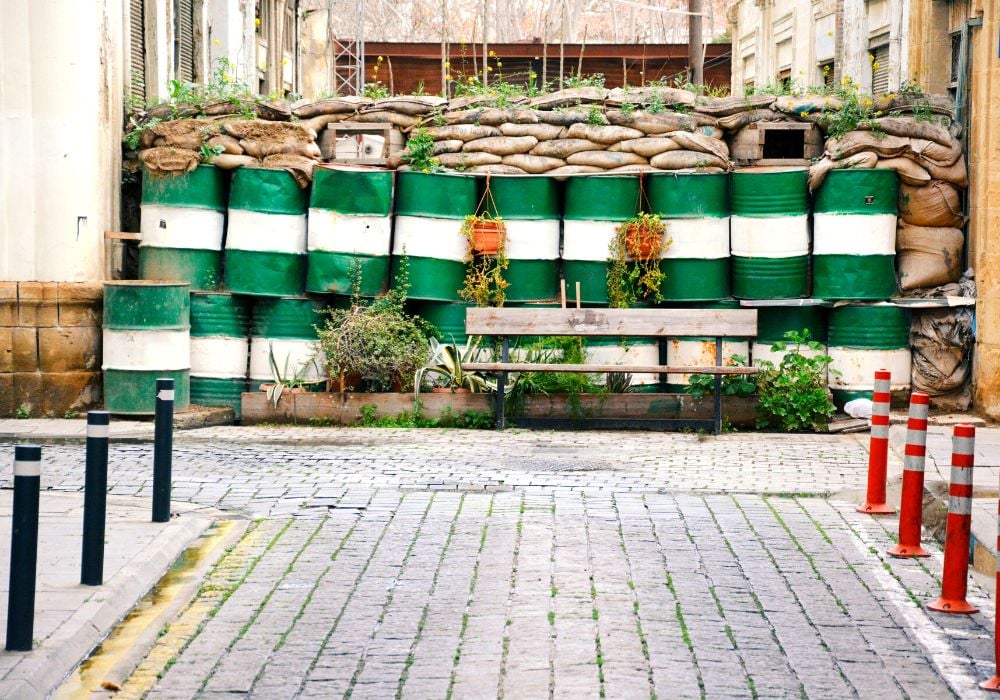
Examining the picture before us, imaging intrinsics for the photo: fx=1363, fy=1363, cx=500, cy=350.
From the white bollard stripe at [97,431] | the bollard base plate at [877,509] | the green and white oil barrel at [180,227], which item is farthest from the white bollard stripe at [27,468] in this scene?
the green and white oil barrel at [180,227]

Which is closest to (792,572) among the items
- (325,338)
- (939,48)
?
(325,338)

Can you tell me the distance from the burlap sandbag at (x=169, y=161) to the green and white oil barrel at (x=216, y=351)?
115cm

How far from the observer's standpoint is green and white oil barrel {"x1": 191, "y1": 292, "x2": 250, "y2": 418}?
1234 cm

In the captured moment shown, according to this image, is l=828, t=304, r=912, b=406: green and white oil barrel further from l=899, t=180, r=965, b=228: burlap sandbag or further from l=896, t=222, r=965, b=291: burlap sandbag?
l=899, t=180, r=965, b=228: burlap sandbag

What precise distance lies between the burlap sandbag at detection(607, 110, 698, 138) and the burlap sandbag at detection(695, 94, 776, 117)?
31 centimetres

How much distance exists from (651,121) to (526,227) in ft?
5.19

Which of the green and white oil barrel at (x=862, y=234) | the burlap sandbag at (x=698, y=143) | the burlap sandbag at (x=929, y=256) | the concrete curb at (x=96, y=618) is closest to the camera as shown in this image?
the concrete curb at (x=96, y=618)

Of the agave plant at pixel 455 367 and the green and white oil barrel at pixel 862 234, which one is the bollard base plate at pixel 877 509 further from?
the agave plant at pixel 455 367

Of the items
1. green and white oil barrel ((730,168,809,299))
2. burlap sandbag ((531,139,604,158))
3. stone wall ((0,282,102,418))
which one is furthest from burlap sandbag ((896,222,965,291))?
stone wall ((0,282,102,418))

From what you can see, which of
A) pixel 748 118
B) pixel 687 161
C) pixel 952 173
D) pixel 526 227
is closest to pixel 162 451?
pixel 526 227

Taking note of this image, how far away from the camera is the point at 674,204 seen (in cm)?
1241

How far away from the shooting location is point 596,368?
455 inches

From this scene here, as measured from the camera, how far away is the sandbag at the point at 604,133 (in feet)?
41.7

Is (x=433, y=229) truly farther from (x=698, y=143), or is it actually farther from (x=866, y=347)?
(x=866, y=347)
